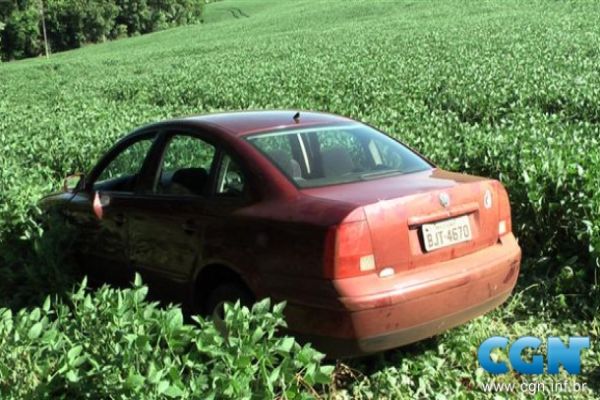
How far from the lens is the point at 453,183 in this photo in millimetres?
4281

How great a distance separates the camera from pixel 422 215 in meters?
3.96

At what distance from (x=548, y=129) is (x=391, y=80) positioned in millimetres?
8457

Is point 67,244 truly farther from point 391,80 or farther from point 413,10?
point 413,10

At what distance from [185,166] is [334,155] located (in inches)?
46.5

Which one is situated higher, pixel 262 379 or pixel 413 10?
pixel 262 379

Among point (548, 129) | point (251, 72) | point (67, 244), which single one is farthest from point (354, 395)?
point (251, 72)

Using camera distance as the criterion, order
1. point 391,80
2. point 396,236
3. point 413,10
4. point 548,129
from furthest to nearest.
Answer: point 413,10, point 391,80, point 548,129, point 396,236

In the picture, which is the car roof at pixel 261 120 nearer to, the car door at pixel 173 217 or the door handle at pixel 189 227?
the car door at pixel 173 217

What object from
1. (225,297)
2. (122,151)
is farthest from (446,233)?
(122,151)

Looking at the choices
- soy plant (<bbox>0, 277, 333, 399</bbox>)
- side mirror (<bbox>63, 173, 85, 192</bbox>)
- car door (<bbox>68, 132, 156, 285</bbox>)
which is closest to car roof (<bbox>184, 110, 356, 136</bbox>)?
car door (<bbox>68, 132, 156, 285</bbox>)

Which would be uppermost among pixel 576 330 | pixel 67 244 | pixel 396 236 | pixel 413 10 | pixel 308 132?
pixel 308 132

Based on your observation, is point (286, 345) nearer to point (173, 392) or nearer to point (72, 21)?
point (173, 392)

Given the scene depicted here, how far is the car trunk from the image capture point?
3834 millimetres

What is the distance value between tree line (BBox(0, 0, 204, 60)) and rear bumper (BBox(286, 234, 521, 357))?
86.8m
